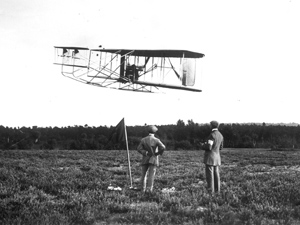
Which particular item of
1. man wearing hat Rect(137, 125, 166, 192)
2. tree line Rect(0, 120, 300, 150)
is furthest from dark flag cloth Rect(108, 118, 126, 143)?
tree line Rect(0, 120, 300, 150)

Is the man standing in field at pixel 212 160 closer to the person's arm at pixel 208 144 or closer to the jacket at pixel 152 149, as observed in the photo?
the person's arm at pixel 208 144

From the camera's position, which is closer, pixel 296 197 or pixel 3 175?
pixel 296 197

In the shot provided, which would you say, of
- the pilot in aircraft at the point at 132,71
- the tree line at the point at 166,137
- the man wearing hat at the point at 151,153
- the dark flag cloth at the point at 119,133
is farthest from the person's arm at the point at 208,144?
the tree line at the point at 166,137

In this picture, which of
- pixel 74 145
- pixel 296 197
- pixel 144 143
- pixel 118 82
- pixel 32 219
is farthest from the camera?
pixel 74 145

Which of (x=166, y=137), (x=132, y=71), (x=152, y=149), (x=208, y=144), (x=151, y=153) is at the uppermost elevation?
(x=132, y=71)

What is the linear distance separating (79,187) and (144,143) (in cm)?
259

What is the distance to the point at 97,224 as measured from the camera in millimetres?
6332

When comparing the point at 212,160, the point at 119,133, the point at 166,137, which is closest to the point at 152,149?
the point at 119,133

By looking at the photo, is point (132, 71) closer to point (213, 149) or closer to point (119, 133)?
point (119, 133)

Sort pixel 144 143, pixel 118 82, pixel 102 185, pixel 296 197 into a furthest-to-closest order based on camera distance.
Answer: pixel 118 82 < pixel 102 185 < pixel 144 143 < pixel 296 197

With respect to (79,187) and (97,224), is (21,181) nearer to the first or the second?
(79,187)

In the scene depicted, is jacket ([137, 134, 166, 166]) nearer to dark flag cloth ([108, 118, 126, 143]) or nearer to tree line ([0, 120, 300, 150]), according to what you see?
dark flag cloth ([108, 118, 126, 143])

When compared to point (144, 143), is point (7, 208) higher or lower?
lower

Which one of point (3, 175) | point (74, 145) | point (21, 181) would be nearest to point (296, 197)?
point (21, 181)
